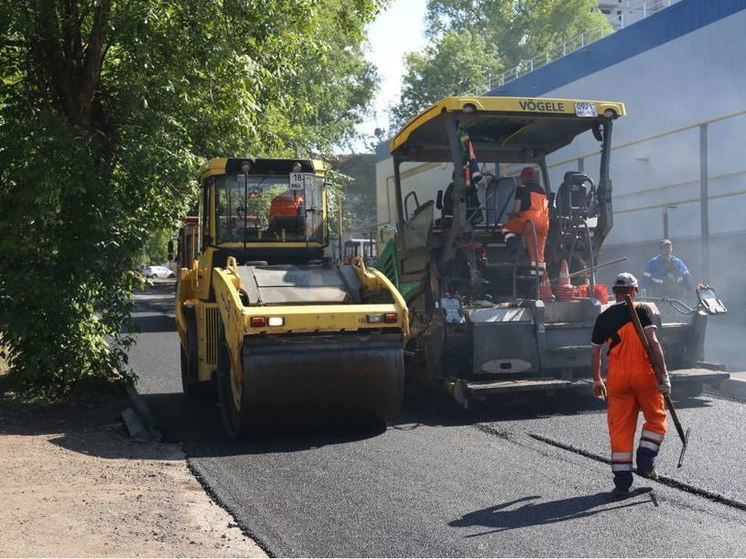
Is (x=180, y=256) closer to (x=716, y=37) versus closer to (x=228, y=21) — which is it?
(x=228, y=21)

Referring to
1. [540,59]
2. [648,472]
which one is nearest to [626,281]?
[648,472]

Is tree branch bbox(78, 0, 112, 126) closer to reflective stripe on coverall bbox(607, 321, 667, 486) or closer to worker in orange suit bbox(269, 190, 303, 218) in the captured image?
worker in orange suit bbox(269, 190, 303, 218)

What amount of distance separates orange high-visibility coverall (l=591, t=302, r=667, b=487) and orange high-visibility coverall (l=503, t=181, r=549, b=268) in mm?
3520

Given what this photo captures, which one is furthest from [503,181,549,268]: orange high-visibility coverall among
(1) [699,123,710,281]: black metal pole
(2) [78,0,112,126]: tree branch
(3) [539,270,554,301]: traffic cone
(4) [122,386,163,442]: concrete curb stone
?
(1) [699,123,710,281]: black metal pole

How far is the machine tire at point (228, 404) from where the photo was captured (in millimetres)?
8148

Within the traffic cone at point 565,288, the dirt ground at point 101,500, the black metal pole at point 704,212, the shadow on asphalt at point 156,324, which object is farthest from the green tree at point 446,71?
the dirt ground at point 101,500

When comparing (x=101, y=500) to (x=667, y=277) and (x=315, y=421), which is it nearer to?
(x=315, y=421)

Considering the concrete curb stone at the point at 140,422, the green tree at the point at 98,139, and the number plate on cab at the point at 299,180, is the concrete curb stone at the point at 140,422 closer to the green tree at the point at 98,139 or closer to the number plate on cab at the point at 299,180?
the green tree at the point at 98,139

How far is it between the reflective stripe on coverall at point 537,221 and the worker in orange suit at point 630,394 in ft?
11.5

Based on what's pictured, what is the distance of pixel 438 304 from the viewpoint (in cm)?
945

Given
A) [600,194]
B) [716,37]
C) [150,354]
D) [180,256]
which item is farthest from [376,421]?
[716,37]

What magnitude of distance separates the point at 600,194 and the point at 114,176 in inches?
208

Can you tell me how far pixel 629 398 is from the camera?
630 cm

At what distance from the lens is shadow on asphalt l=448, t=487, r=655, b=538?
5.60m
